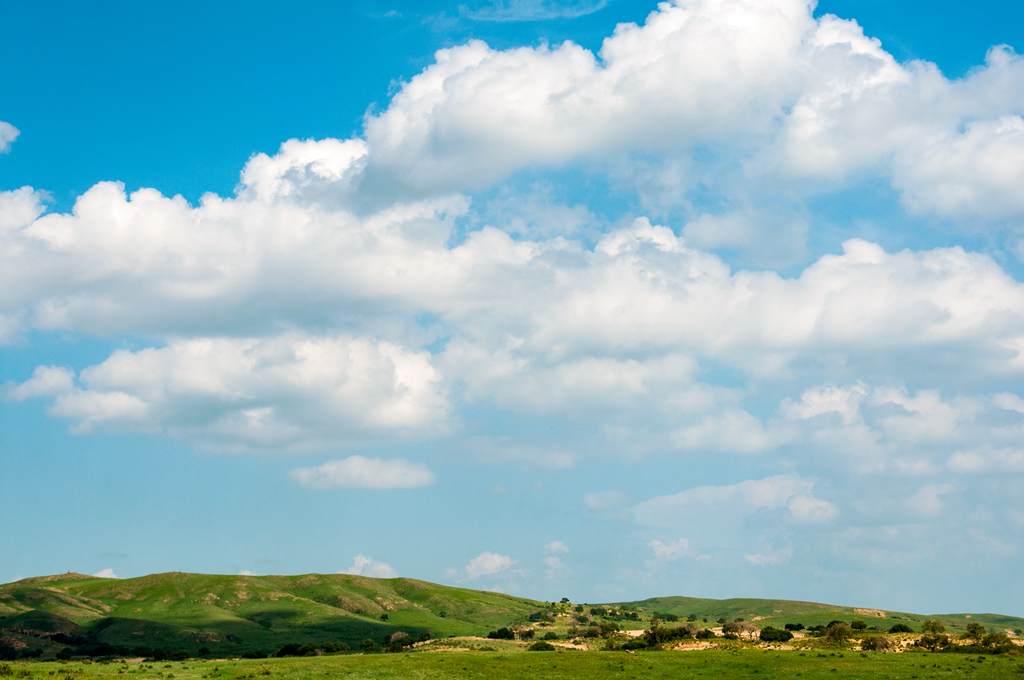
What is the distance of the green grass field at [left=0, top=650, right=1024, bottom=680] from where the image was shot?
95312 millimetres

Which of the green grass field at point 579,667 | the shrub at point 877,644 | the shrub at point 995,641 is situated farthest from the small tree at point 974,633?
the green grass field at point 579,667

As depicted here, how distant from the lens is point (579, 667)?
104750 millimetres

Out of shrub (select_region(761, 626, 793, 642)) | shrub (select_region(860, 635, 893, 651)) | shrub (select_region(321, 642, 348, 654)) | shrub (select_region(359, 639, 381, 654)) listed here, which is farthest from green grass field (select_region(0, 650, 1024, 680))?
shrub (select_region(359, 639, 381, 654))

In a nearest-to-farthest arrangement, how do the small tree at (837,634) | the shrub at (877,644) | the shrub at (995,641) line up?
1. the shrub at (995,641)
2. the shrub at (877,644)
3. the small tree at (837,634)

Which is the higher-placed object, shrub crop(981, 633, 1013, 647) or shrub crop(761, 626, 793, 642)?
shrub crop(981, 633, 1013, 647)

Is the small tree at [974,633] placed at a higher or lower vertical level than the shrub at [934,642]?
higher

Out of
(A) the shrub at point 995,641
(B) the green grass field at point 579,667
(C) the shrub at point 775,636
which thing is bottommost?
(B) the green grass field at point 579,667

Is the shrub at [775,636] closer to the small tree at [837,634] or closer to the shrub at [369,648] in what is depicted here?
the small tree at [837,634]

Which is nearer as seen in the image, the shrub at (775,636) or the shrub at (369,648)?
the shrub at (775,636)

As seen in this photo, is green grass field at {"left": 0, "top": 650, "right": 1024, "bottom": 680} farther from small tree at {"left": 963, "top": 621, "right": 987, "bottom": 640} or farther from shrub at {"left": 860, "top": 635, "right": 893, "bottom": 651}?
small tree at {"left": 963, "top": 621, "right": 987, "bottom": 640}

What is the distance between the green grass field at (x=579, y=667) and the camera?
313 ft

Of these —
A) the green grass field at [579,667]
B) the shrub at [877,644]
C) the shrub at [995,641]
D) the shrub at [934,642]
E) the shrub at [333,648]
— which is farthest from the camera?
the shrub at [333,648]

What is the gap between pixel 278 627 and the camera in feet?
655

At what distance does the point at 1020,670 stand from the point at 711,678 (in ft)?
117
